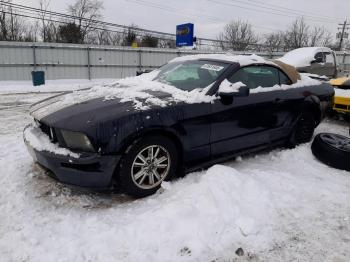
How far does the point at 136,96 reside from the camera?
3.67m

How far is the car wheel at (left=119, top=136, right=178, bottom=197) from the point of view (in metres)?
3.27

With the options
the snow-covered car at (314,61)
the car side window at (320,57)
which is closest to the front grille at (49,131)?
the snow-covered car at (314,61)

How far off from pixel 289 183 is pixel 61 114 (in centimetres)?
260

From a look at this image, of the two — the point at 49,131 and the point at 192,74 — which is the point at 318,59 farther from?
the point at 49,131

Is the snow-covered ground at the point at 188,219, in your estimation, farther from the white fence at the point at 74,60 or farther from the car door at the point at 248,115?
the white fence at the point at 74,60

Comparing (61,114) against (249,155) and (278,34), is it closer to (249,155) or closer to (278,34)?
(249,155)

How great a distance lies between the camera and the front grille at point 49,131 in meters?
3.36

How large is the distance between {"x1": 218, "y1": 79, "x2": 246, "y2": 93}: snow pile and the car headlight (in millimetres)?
1667

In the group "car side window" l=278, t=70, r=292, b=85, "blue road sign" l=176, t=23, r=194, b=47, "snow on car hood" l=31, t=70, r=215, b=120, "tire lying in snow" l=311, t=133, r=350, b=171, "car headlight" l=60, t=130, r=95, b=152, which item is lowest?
"tire lying in snow" l=311, t=133, r=350, b=171

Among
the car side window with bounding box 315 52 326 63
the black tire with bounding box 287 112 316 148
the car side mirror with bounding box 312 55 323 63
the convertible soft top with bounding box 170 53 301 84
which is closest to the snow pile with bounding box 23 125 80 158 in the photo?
the convertible soft top with bounding box 170 53 301 84

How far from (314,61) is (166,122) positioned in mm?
10951

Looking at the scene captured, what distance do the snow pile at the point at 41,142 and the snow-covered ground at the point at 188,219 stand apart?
535 millimetres

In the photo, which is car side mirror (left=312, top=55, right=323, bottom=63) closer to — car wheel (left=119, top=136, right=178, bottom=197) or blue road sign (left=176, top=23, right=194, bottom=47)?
blue road sign (left=176, top=23, right=194, bottom=47)

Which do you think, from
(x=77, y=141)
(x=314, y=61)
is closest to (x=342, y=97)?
(x=77, y=141)
